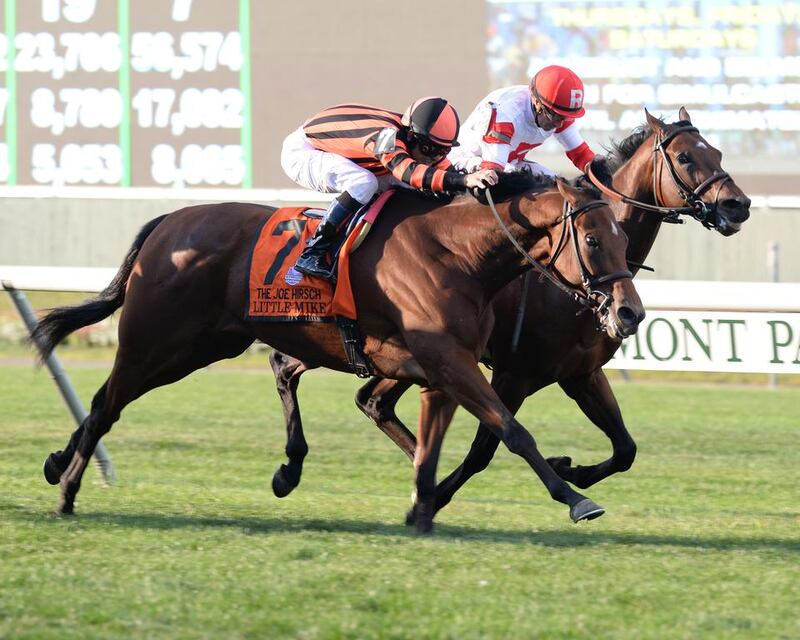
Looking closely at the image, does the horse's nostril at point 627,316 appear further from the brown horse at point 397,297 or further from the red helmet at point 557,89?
the red helmet at point 557,89

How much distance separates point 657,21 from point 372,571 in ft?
39.9

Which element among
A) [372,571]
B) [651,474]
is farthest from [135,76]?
[372,571]

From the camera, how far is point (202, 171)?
1714 cm

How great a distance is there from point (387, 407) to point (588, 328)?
1164 millimetres

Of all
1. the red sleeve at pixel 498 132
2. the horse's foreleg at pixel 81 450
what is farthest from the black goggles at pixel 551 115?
the horse's foreleg at pixel 81 450

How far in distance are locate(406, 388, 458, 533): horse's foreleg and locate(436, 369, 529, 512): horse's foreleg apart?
1.03 feet

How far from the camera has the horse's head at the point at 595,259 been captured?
4992 mm

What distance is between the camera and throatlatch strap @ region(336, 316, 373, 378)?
221 inches

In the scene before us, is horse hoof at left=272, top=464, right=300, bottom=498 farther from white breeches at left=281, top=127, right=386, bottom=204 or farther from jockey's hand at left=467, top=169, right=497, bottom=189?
jockey's hand at left=467, top=169, right=497, bottom=189

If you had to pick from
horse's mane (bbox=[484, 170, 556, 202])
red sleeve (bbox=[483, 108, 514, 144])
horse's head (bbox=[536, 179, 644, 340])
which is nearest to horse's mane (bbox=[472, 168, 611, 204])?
horse's mane (bbox=[484, 170, 556, 202])

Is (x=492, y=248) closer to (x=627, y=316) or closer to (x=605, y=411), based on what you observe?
(x=627, y=316)

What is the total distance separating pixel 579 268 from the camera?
16.8 ft

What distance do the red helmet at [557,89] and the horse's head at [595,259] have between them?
0.91 meters

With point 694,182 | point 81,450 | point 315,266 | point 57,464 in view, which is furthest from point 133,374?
point 694,182
